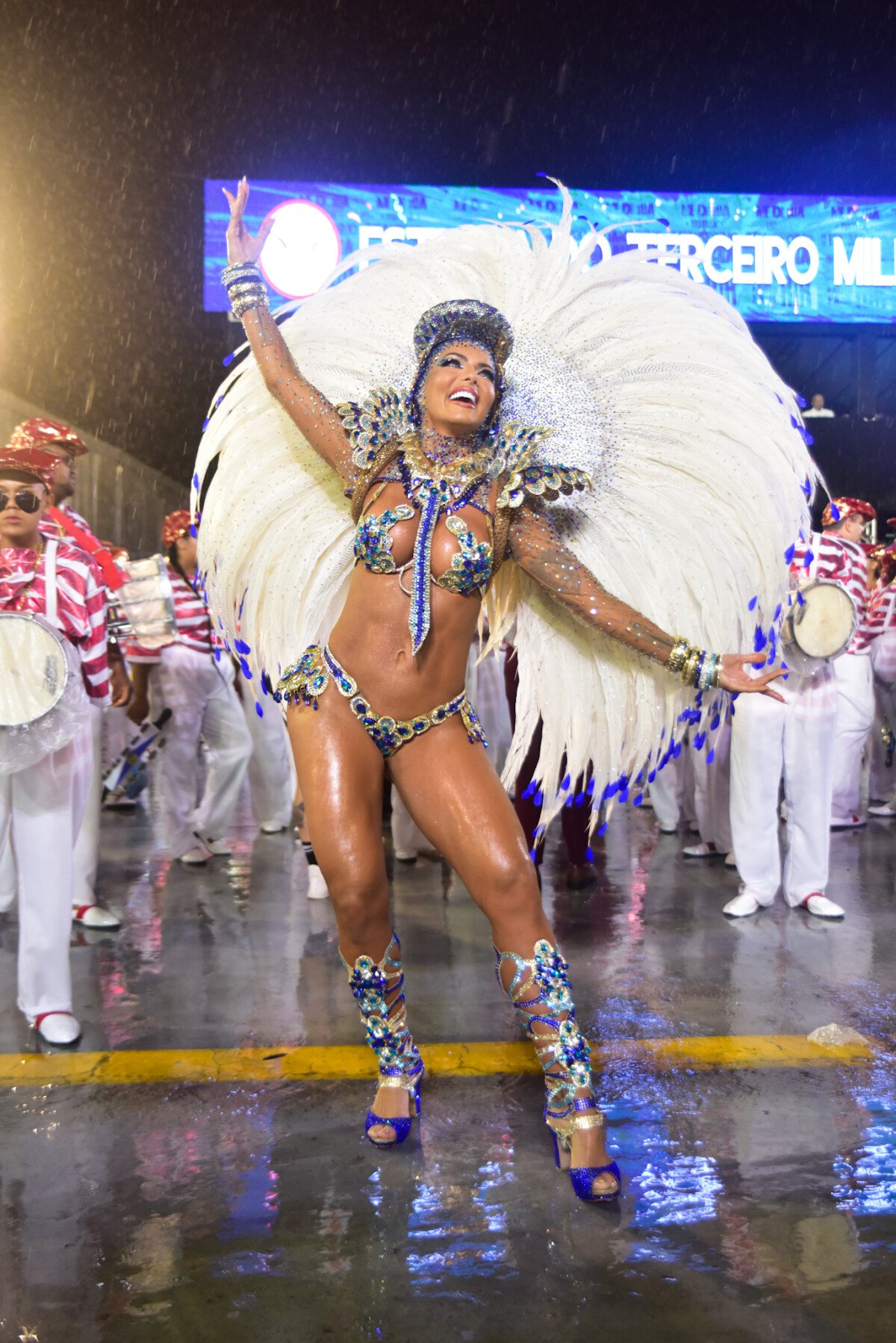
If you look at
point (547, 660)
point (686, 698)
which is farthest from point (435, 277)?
point (686, 698)

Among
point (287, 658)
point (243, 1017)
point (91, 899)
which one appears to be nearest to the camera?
point (287, 658)

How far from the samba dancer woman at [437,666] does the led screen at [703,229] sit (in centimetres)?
1204

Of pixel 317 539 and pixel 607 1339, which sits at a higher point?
pixel 317 539

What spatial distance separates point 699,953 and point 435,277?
295 centimetres

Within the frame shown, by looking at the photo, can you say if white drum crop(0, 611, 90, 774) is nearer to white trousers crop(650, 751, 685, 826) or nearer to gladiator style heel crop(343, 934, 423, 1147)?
gladiator style heel crop(343, 934, 423, 1147)

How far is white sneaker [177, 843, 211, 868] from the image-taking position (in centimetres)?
670

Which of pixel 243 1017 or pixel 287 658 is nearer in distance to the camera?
pixel 287 658

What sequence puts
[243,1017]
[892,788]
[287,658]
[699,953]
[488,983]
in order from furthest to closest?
[892,788] < [699,953] < [488,983] < [243,1017] < [287,658]

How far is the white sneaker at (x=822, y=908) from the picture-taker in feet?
17.7

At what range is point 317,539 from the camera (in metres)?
3.57

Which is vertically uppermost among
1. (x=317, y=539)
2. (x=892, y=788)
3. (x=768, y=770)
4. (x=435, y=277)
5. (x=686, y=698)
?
(x=435, y=277)

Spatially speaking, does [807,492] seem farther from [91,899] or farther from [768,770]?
[91,899]

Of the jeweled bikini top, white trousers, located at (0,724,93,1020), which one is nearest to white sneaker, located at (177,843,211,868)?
white trousers, located at (0,724,93,1020)

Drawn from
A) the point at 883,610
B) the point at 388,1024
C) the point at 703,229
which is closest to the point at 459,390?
the point at 388,1024
